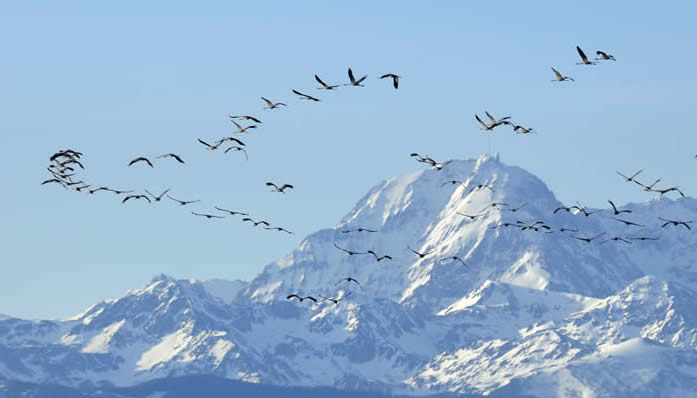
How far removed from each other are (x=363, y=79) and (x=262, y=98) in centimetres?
1333

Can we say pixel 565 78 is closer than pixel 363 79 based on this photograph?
No

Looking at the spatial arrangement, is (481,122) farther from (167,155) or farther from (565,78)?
(167,155)

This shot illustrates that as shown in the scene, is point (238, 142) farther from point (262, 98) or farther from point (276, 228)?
point (276, 228)

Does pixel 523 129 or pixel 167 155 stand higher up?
pixel 167 155

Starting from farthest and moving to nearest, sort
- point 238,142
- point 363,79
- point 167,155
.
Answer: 1. point 167,155
2. point 238,142
3. point 363,79

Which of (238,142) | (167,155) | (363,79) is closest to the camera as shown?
(363,79)

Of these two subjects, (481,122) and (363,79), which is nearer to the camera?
(363,79)

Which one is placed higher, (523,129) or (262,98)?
(262,98)

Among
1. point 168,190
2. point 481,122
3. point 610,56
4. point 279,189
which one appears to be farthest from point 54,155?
point 610,56

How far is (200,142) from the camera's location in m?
117

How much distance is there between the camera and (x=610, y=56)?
374ft

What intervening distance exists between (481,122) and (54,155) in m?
27.0

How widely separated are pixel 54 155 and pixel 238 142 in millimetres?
11763

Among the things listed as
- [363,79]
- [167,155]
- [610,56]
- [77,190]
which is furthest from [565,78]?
[77,190]
